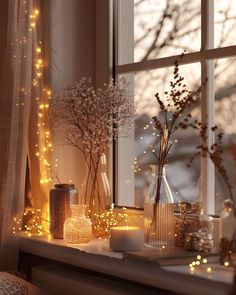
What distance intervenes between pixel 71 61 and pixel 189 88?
51 centimetres

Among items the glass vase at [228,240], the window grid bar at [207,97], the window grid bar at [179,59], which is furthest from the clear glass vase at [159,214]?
the window grid bar at [179,59]

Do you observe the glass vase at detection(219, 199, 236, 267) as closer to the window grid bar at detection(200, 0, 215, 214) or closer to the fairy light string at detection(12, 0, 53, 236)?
the window grid bar at detection(200, 0, 215, 214)

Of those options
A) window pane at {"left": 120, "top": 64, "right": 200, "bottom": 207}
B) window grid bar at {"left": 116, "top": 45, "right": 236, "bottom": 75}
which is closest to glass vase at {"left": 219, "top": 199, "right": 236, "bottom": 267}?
window pane at {"left": 120, "top": 64, "right": 200, "bottom": 207}

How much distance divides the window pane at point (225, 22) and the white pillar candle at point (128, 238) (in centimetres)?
62

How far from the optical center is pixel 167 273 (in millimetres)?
1612

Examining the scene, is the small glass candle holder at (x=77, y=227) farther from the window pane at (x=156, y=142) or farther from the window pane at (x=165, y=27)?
the window pane at (x=165, y=27)

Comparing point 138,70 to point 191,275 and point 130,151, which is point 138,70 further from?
point 191,275

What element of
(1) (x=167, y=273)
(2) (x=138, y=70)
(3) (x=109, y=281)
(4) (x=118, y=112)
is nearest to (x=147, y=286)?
(3) (x=109, y=281)

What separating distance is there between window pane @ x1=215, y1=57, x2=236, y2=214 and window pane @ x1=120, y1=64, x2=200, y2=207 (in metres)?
0.08

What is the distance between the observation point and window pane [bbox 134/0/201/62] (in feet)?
6.68

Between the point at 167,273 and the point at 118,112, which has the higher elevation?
the point at 118,112

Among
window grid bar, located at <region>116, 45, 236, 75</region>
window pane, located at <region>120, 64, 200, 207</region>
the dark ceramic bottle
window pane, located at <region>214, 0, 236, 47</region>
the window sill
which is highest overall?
window pane, located at <region>214, 0, 236, 47</region>

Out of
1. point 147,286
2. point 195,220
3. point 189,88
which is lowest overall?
point 147,286

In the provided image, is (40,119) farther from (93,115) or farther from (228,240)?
(228,240)
